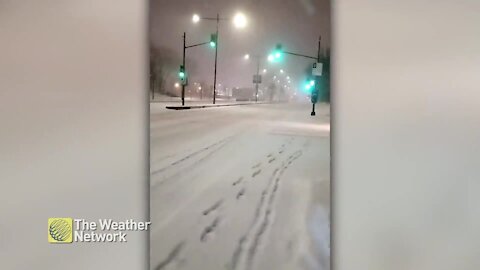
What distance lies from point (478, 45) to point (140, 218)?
5.16 ft

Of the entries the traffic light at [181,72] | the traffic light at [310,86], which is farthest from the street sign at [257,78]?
the traffic light at [181,72]

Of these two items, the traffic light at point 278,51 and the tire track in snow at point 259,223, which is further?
the traffic light at point 278,51

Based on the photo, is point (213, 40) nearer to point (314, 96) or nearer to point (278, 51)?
point (278, 51)

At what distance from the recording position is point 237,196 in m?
1.51

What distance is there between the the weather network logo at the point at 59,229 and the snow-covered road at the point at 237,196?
35 centimetres

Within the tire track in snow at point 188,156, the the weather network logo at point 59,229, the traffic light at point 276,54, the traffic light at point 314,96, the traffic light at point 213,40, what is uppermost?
the traffic light at point 213,40

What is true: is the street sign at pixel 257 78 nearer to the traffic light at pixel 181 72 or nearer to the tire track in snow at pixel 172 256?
the traffic light at pixel 181 72

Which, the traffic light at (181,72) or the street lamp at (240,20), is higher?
the street lamp at (240,20)

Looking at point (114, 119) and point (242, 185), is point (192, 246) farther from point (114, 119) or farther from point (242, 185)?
point (114, 119)

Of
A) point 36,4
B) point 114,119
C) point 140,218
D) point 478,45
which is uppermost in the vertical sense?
point 36,4

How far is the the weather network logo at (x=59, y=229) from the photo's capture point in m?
1.52

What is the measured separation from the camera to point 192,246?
A: 4.86ft

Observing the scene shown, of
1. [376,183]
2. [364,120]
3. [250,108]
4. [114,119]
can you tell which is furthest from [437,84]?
[114,119]

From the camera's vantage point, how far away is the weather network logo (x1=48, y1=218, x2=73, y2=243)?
152 centimetres
